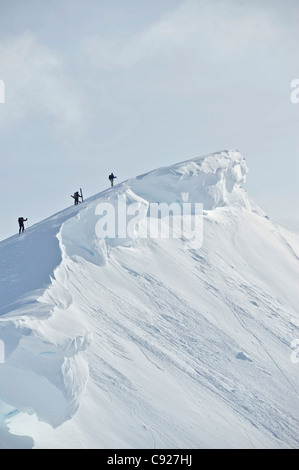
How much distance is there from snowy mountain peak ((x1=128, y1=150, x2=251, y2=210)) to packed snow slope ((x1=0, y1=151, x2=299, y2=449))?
0.29ft

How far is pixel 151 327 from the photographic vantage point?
28062 mm

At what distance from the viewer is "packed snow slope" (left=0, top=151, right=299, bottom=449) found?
19.6 meters

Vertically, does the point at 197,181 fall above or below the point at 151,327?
above

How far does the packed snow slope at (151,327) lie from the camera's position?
1961 centimetres

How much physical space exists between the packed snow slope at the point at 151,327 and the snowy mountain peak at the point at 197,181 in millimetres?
87

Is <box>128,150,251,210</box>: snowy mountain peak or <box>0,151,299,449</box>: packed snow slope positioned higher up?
<box>128,150,251,210</box>: snowy mountain peak

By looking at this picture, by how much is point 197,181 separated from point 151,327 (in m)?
13.6

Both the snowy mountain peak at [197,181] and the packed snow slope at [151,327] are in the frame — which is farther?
the snowy mountain peak at [197,181]

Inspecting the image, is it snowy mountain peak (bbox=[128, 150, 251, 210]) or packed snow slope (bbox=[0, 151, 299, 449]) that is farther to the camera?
snowy mountain peak (bbox=[128, 150, 251, 210])

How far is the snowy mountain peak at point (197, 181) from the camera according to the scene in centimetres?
3831

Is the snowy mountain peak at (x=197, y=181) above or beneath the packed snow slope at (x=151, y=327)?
above
